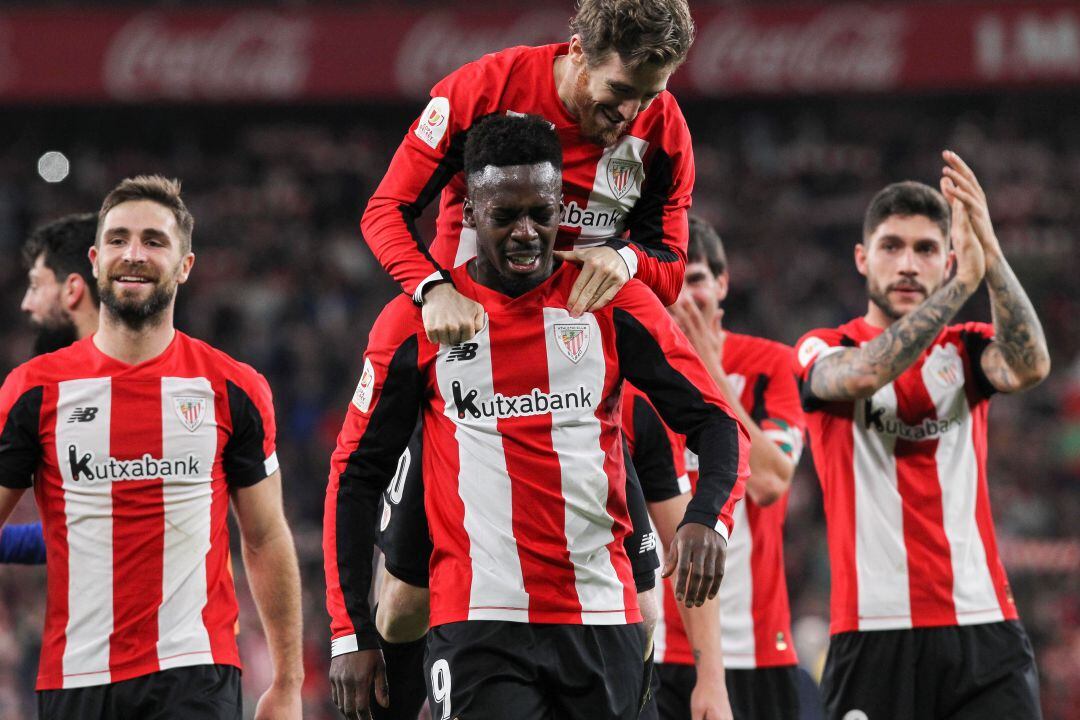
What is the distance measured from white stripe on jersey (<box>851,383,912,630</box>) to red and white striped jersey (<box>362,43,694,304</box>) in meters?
1.23

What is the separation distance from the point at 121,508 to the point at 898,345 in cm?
258

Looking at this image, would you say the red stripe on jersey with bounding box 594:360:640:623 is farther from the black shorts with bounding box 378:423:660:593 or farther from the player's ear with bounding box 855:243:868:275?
the player's ear with bounding box 855:243:868:275

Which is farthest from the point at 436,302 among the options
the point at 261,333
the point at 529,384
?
the point at 261,333

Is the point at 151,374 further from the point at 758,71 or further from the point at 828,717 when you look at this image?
the point at 758,71

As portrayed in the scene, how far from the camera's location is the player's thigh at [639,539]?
13.5 ft

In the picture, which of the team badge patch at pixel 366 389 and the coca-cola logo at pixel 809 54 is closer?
the team badge patch at pixel 366 389

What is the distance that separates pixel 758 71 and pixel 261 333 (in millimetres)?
6680

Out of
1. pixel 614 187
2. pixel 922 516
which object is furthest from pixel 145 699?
pixel 922 516

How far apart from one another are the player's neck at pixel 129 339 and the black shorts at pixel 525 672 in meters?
1.43

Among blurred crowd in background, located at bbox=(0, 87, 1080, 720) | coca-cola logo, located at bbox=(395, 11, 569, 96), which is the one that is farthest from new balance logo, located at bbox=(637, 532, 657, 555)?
coca-cola logo, located at bbox=(395, 11, 569, 96)

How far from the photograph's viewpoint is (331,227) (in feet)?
59.8

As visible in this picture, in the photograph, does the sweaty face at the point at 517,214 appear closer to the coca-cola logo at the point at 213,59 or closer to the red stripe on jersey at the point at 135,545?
the red stripe on jersey at the point at 135,545

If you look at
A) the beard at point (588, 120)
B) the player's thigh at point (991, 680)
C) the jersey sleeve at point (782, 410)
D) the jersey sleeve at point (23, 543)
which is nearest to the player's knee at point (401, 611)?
the jersey sleeve at point (23, 543)

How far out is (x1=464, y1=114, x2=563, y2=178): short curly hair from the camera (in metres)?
3.73
